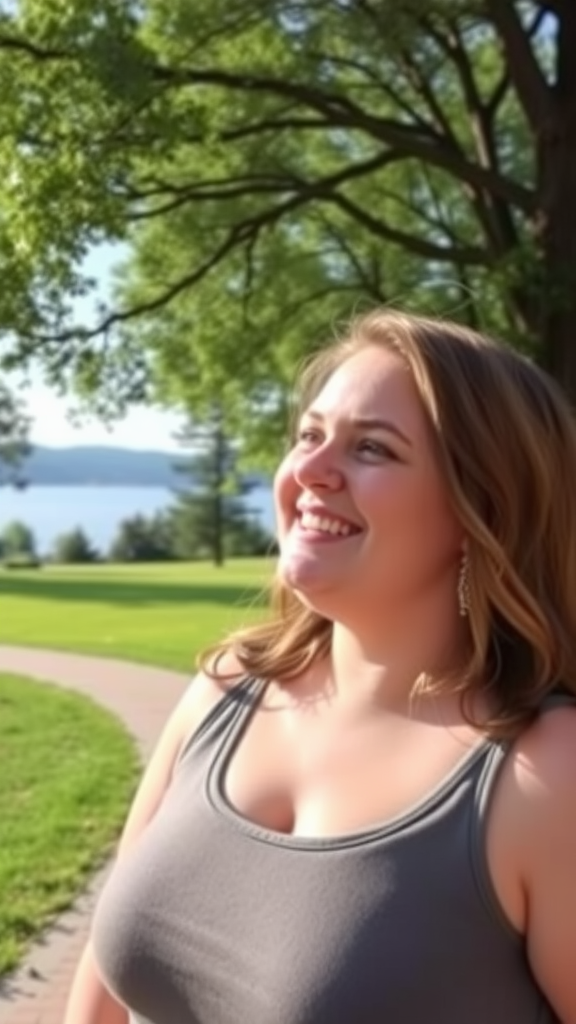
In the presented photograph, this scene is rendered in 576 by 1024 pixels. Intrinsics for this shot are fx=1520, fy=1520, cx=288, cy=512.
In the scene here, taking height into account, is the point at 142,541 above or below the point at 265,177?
below

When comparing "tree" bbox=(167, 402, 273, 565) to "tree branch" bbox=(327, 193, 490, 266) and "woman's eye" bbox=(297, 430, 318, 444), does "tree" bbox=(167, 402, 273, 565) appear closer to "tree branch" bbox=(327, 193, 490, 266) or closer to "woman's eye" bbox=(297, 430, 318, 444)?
"tree branch" bbox=(327, 193, 490, 266)

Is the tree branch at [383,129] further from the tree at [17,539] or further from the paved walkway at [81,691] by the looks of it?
the tree at [17,539]

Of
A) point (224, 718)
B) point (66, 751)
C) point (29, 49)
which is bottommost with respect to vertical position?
point (66, 751)

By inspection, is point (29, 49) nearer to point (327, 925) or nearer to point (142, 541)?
point (327, 925)

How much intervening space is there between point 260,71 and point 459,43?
11.7 ft

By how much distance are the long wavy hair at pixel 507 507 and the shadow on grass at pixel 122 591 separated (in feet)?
89.6

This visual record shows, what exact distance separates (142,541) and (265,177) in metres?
52.8

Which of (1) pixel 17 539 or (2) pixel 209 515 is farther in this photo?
(2) pixel 209 515

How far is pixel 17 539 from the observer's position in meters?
71.6

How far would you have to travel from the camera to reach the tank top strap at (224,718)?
190 cm

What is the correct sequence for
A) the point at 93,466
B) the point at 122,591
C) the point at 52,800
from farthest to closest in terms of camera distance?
the point at 93,466, the point at 122,591, the point at 52,800

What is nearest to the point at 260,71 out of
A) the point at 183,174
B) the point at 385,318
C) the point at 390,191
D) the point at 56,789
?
the point at 183,174

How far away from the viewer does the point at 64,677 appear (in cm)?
1752

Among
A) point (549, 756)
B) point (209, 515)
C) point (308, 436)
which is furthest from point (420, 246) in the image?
point (209, 515)
